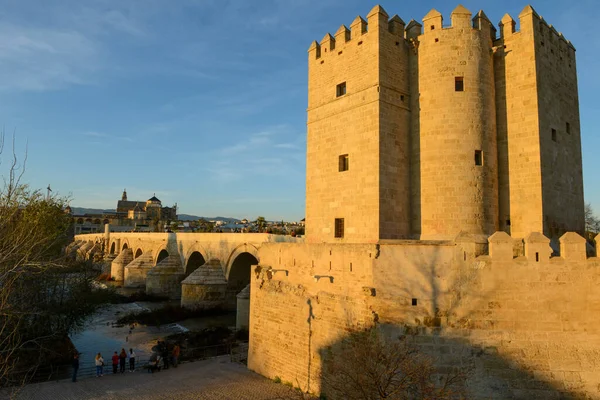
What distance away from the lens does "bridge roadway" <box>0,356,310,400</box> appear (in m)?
12.1

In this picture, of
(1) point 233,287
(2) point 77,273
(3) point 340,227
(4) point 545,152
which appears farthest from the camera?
(1) point 233,287

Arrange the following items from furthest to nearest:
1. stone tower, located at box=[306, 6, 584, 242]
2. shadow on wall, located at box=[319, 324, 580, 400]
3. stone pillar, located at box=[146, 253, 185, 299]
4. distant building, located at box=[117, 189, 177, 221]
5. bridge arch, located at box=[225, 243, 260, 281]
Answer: distant building, located at box=[117, 189, 177, 221]
stone pillar, located at box=[146, 253, 185, 299]
bridge arch, located at box=[225, 243, 260, 281]
stone tower, located at box=[306, 6, 584, 242]
shadow on wall, located at box=[319, 324, 580, 400]

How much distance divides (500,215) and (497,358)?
4788 millimetres

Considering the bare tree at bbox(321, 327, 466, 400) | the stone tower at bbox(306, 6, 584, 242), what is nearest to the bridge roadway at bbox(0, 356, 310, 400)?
the bare tree at bbox(321, 327, 466, 400)

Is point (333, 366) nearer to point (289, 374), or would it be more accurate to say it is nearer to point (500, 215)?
point (289, 374)

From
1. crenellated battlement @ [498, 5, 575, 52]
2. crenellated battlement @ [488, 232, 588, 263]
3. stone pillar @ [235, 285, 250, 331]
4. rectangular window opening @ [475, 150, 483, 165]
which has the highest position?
crenellated battlement @ [498, 5, 575, 52]

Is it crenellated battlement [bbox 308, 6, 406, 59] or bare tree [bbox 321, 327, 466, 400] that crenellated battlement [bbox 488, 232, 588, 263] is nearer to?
bare tree [bbox 321, 327, 466, 400]

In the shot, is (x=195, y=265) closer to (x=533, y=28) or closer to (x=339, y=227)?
(x=339, y=227)

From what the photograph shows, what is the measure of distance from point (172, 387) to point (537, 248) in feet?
37.3

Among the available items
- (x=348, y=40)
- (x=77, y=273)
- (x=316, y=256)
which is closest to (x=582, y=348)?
(x=316, y=256)

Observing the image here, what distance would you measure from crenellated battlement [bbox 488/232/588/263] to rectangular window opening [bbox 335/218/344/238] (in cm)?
479

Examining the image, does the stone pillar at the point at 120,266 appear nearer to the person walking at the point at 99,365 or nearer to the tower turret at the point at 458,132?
the person walking at the point at 99,365

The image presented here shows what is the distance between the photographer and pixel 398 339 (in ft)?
31.8

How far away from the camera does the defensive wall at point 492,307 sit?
8844mm
